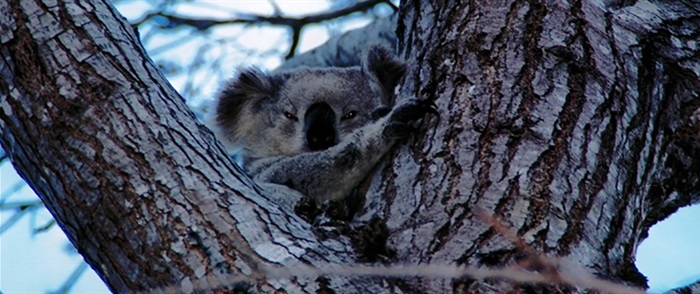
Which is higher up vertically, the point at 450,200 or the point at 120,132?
the point at 120,132

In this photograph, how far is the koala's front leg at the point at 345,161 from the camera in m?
2.28

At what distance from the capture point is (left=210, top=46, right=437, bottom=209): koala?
2.78 meters

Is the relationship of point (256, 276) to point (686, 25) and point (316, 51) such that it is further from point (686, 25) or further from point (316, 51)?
point (316, 51)

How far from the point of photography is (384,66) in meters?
3.31

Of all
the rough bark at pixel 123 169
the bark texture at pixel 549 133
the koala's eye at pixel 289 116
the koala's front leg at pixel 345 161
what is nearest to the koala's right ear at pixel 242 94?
the koala's eye at pixel 289 116

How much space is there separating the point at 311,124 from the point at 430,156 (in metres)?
1.36

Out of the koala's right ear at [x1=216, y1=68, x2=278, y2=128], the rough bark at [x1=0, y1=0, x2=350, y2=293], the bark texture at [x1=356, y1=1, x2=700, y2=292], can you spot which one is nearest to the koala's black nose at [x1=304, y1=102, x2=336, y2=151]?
the koala's right ear at [x1=216, y1=68, x2=278, y2=128]

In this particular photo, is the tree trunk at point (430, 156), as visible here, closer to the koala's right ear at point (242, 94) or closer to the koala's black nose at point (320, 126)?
the koala's black nose at point (320, 126)

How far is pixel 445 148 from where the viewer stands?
208cm

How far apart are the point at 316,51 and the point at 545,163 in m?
2.80

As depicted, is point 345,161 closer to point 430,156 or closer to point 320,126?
point 320,126

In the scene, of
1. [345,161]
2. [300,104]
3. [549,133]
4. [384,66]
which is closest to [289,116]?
[300,104]

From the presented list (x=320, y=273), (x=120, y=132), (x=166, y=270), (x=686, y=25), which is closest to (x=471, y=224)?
(x=320, y=273)

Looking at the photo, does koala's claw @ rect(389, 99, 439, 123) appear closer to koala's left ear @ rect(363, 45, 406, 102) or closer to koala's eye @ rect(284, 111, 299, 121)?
koala's left ear @ rect(363, 45, 406, 102)
